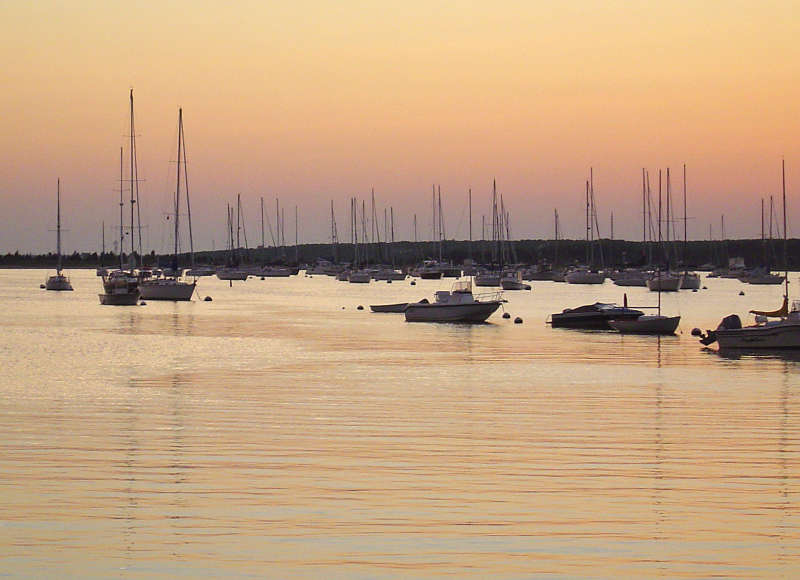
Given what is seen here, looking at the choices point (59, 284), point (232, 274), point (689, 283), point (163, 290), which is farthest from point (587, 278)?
point (163, 290)

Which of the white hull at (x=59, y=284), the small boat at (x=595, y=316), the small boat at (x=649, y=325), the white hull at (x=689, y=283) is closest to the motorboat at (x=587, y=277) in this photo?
the white hull at (x=689, y=283)

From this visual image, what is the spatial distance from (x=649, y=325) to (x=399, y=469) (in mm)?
34770

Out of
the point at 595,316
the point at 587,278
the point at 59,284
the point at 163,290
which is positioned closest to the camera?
the point at 595,316

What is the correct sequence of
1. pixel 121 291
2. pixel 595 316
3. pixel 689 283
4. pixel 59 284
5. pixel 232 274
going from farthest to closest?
pixel 232 274, pixel 689 283, pixel 59 284, pixel 121 291, pixel 595 316

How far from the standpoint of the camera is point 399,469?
1590cm

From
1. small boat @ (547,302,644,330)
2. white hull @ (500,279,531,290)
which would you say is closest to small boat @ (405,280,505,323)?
small boat @ (547,302,644,330)

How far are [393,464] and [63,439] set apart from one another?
528 cm

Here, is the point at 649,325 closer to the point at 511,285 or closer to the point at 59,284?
the point at 511,285

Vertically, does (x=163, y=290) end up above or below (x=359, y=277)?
above

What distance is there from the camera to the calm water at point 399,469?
11336 mm

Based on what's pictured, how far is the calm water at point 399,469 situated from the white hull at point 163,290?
4447cm

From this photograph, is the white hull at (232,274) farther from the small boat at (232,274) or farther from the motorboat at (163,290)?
the motorboat at (163,290)

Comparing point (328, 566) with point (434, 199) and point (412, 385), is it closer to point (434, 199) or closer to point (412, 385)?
point (412, 385)

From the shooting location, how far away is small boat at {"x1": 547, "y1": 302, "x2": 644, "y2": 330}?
51469 mm
